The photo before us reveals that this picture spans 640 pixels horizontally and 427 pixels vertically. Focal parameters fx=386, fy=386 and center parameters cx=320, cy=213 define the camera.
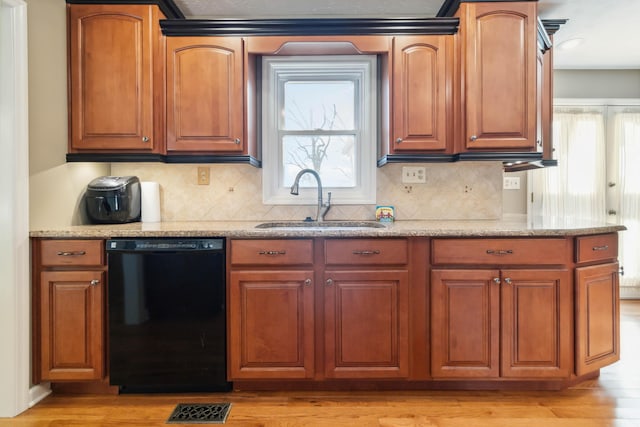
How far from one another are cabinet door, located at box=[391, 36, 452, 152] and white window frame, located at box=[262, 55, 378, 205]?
0.37 metres

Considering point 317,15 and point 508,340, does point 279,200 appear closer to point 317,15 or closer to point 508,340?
point 317,15

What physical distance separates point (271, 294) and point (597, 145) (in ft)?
12.1

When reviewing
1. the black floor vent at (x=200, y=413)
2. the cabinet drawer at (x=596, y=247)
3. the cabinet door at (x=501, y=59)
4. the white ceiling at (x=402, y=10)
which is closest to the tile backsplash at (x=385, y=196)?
the cabinet door at (x=501, y=59)

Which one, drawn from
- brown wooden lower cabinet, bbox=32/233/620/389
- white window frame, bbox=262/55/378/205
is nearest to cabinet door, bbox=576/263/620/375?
brown wooden lower cabinet, bbox=32/233/620/389

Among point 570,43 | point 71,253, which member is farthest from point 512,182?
point 71,253

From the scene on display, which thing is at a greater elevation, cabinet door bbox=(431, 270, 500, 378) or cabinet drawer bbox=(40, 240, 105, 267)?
cabinet drawer bbox=(40, 240, 105, 267)

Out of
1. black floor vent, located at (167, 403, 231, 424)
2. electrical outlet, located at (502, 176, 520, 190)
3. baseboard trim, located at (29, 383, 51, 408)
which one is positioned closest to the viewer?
black floor vent, located at (167, 403, 231, 424)

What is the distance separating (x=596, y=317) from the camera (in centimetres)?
207

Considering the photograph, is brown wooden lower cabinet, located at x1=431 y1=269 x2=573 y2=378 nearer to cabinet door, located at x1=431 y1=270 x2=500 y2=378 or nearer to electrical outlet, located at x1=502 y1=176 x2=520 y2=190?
cabinet door, located at x1=431 y1=270 x2=500 y2=378

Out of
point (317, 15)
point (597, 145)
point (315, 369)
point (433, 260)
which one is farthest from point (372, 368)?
point (597, 145)

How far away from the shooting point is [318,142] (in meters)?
2.73

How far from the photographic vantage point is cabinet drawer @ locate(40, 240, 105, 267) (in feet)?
6.45

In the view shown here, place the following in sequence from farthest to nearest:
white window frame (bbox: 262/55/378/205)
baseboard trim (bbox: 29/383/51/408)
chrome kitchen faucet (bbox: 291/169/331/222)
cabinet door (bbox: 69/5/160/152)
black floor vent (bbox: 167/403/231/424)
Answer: white window frame (bbox: 262/55/378/205) < chrome kitchen faucet (bbox: 291/169/331/222) < cabinet door (bbox: 69/5/160/152) < baseboard trim (bbox: 29/383/51/408) < black floor vent (bbox: 167/403/231/424)

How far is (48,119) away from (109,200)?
0.53 metres
